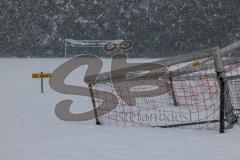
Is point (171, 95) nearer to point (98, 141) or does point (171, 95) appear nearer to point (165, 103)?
point (165, 103)

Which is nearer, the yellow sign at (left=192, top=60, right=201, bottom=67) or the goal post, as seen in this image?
the yellow sign at (left=192, top=60, right=201, bottom=67)

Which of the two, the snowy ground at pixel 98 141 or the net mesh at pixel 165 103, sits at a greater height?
the net mesh at pixel 165 103

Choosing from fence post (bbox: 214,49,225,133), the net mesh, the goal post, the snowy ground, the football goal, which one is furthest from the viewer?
the goal post

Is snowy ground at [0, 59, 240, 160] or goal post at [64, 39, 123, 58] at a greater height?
goal post at [64, 39, 123, 58]

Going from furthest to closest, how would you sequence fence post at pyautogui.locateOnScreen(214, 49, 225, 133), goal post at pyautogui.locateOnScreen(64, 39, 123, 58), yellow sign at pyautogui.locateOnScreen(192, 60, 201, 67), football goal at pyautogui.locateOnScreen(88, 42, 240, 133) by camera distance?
goal post at pyautogui.locateOnScreen(64, 39, 123, 58) < yellow sign at pyautogui.locateOnScreen(192, 60, 201, 67) < football goal at pyautogui.locateOnScreen(88, 42, 240, 133) < fence post at pyautogui.locateOnScreen(214, 49, 225, 133)

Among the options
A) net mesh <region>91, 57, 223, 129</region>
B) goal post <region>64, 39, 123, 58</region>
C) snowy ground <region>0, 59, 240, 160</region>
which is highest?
goal post <region>64, 39, 123, 58</region>

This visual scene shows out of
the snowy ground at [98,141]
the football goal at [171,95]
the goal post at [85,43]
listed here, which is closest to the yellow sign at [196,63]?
the football goal at [171,95]

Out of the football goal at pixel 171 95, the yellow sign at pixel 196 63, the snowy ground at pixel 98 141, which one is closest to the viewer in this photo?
the snowy ground at pixel 98 141

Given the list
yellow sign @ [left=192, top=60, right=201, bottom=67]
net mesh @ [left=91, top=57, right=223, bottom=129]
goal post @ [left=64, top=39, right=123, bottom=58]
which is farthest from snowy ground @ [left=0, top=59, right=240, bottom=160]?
goal post @ [left=64, top=39, right=123, bottom=58]

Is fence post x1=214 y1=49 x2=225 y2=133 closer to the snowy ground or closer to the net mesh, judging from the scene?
the snowy ground

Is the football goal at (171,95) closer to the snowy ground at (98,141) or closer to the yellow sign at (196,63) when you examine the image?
the yellow sign at (196,63)

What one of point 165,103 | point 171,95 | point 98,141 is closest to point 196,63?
point 171,95

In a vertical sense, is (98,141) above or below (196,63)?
below

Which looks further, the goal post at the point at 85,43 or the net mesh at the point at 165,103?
the goal post at the point at 85,43
